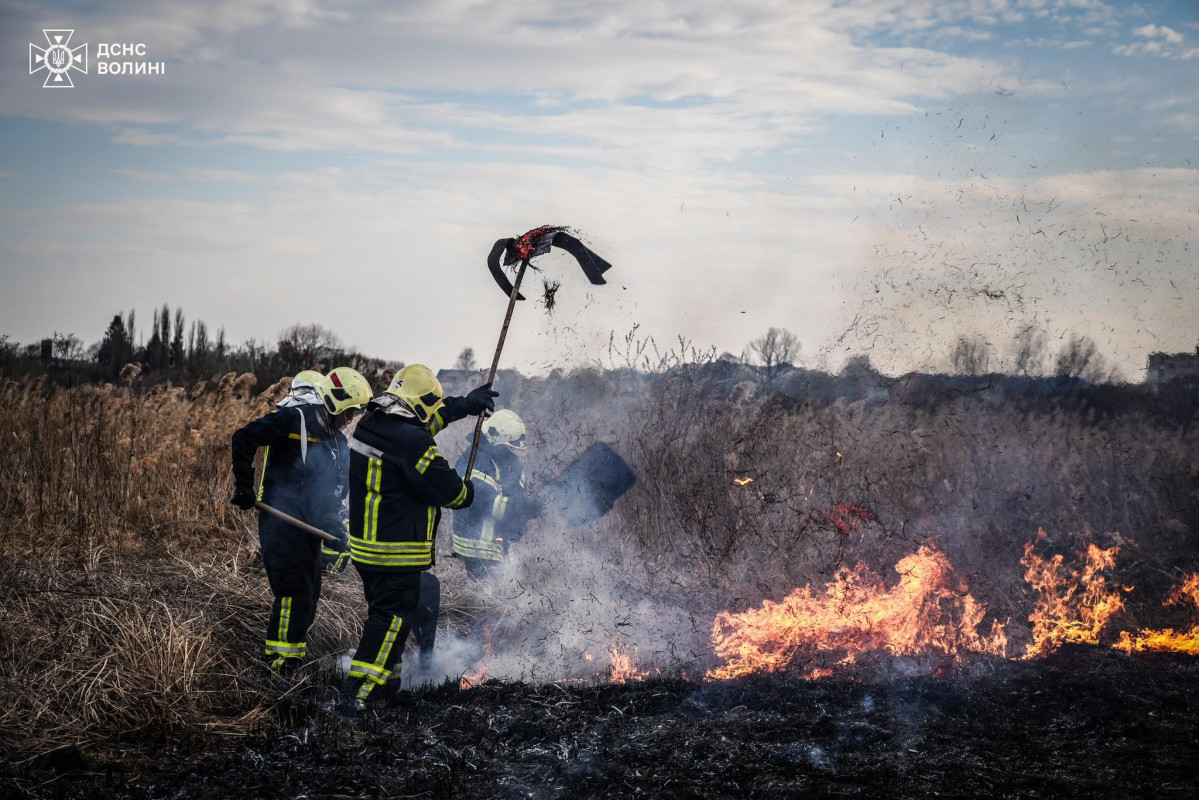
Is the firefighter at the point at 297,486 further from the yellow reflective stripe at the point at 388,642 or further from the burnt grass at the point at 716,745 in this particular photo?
the yellow reflective stripe at the point at 388,642

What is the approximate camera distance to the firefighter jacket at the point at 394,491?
5.23m

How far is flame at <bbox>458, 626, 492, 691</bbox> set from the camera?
20.0ft

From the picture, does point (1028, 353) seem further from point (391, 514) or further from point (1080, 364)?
point (391, 514)

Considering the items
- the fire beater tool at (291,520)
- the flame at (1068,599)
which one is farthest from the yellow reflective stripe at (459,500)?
the flame at (1068,599)

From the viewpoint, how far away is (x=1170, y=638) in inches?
257

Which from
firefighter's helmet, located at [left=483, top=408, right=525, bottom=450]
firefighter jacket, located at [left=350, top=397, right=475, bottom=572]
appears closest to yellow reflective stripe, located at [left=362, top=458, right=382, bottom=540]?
firefighter jacket, located at [left=350, top=397, right=475, bottom=572]

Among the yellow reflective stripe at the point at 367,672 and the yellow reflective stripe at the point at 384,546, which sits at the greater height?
the yellow reflective stripe at the point at 384,546

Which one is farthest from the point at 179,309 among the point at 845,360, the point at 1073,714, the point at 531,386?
the point at 1073,714

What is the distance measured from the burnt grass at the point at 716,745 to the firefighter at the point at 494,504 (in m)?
1.41

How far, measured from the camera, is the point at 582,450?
9547mm

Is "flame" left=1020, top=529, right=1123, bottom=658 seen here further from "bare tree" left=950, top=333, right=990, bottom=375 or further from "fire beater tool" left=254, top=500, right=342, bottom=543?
"fire beater tool" left=254, top=500, right=342, bottom=543

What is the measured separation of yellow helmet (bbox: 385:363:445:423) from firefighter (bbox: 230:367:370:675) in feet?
2.11

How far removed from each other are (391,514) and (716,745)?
2.36m

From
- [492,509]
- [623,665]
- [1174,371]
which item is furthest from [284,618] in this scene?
[1174,371]
